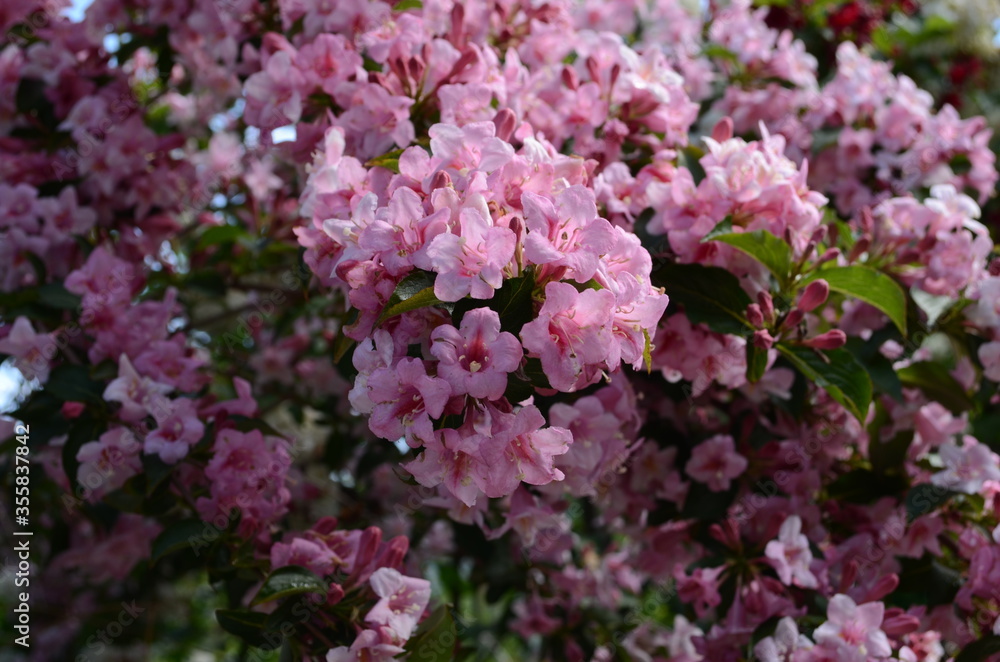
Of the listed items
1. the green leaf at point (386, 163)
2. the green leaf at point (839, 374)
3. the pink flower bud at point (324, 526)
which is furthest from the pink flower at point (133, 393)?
the green leaf at point (839, 374)

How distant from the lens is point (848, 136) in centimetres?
210

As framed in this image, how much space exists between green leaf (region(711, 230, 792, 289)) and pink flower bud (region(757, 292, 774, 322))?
0.06 m

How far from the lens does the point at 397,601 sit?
1306 mm

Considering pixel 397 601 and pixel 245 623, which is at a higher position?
pixel 397 601

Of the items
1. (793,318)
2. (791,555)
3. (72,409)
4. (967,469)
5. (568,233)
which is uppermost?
(568,233)

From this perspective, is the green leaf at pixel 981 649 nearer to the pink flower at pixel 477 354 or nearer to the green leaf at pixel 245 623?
the pink flower at pixel 477 354

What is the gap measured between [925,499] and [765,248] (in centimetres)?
62

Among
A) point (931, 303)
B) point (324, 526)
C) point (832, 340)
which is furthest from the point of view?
point (931, 303)

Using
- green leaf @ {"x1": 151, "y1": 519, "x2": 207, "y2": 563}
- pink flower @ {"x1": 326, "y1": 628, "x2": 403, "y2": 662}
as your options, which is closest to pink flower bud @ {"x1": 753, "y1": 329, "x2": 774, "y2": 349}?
pink flower @ {"x1": 326, "y1": 628, "x2": 403, "y2": 662}

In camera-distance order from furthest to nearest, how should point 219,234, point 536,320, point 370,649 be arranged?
1. point 219,234
2. point 370,649
3. point 536,320

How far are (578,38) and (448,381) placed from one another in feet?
3.67

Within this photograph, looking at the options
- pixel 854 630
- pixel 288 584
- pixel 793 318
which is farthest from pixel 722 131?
pixel 288 584

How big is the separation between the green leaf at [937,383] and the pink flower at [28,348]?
1.71 meters

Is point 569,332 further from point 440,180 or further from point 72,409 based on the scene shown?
point 72,409
